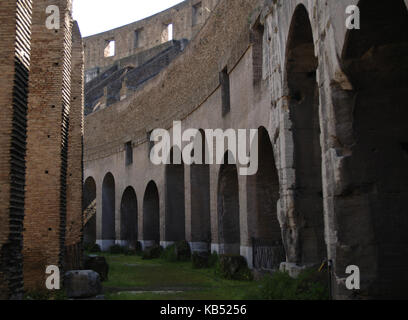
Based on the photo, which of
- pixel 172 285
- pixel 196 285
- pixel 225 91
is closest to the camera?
pixel 196 285

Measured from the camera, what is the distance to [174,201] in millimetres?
21188

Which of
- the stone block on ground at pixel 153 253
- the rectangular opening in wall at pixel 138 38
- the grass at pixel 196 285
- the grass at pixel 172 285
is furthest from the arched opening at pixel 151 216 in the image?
the rectangular opening in wall at pixel 138 38

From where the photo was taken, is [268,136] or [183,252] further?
[183,252]

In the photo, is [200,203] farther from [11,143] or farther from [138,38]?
[138,38]

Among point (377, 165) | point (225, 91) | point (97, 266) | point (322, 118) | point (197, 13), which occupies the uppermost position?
point (197, 13)

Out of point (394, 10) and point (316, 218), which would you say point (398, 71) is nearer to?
point (394, 10)

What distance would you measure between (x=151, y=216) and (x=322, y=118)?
17.7 m

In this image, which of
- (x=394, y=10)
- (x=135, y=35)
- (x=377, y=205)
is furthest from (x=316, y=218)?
(x=135, y=35)

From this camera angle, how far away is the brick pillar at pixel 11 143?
22.2 ft

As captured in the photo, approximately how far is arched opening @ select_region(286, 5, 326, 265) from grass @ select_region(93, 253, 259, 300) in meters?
1.36

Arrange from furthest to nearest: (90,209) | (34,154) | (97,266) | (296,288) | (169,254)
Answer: (90,209) < (169,254) < (97,266) < (34,154) < (296,288)

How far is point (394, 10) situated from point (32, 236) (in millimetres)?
7194

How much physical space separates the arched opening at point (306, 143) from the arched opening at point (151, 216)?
1458cm

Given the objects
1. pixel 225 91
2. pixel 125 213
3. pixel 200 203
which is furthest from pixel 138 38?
pixel 225 91
